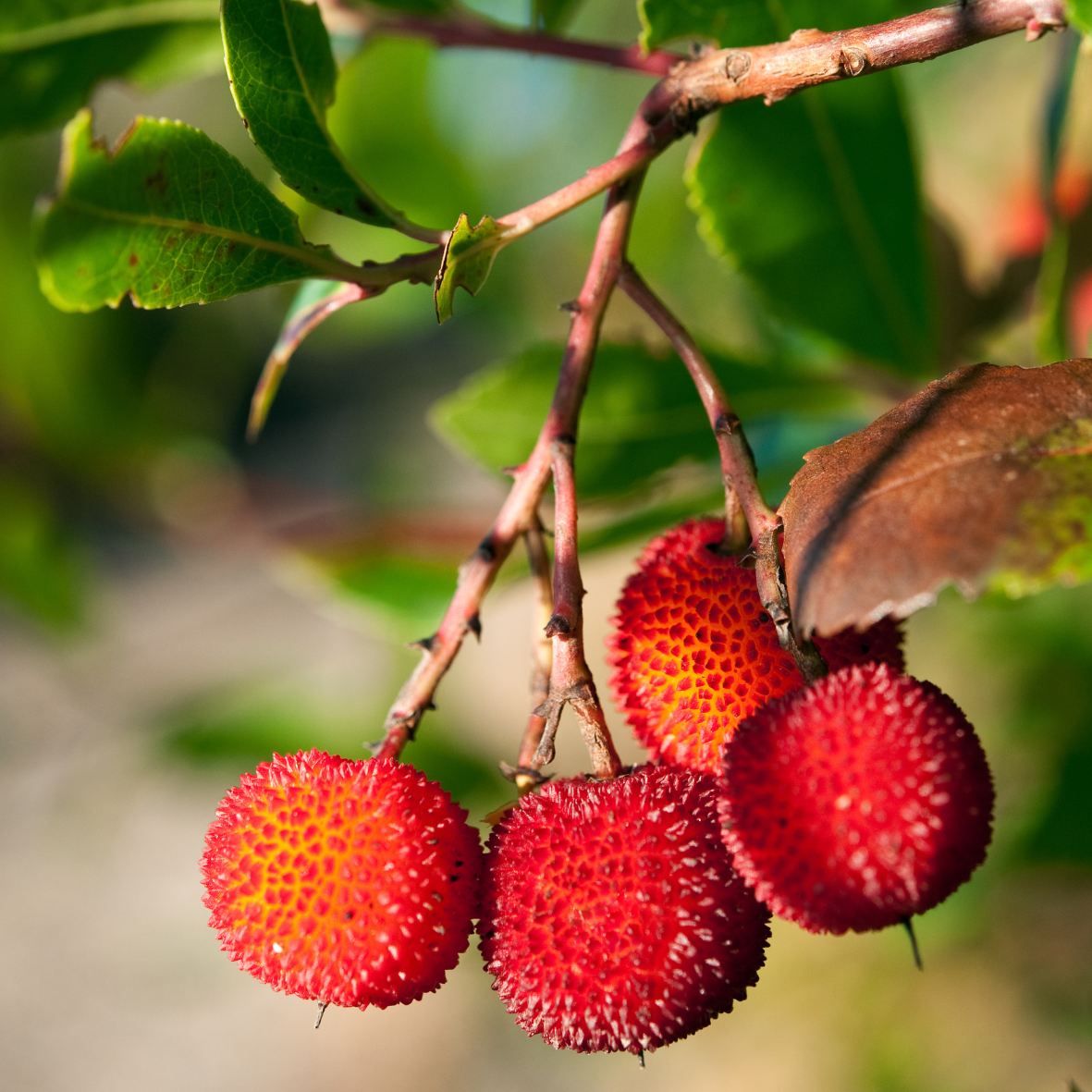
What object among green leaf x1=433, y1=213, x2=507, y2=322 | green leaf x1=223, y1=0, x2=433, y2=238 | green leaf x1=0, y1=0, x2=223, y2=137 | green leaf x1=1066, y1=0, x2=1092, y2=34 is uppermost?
green leaf x1=0, y1=0, x2=223, y2=137

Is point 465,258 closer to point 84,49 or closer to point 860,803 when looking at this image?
point 860,803

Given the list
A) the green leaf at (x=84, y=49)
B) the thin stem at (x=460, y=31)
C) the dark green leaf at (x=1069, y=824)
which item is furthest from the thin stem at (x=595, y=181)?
the dark green leaf at (x=1069, y=824)

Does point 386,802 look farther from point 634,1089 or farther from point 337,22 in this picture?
point 634,1089

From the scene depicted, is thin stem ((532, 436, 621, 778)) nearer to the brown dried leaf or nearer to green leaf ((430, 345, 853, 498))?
the brown dried leaf

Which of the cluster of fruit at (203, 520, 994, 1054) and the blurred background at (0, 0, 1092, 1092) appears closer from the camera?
the cluster of fruit at (203, 520, 994, 1054)

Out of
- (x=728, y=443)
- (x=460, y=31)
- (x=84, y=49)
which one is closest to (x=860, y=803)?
(x=728, y=443)

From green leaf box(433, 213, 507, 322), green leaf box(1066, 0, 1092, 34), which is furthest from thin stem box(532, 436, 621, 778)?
green leaf box(1066, 0, 1092, 34)

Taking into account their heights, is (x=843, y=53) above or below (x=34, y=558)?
above

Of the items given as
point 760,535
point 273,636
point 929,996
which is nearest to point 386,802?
point 760,535
